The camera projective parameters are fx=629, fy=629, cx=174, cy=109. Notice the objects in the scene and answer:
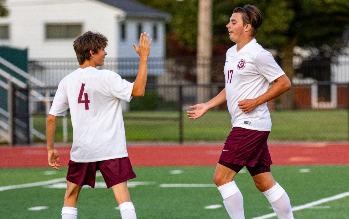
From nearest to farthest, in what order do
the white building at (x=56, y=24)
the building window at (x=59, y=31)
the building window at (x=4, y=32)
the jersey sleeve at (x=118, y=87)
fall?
the jersey sleeve at (x=118, y=87), the white building at (x=56, y=24), the building window at (x=59, y=31), the building window at (x=4, y=32)

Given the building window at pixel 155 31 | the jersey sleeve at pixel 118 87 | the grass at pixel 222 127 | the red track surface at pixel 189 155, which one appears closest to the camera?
the jersey sleeve at pixel 118 87

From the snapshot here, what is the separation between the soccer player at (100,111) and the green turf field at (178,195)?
83.0 inches

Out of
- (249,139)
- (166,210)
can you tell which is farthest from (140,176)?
(249,139)

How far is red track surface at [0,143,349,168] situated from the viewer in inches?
472

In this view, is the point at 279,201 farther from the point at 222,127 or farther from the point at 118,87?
the point at 222,127

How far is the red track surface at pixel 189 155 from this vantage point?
1200cm

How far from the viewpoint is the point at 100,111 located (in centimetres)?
474

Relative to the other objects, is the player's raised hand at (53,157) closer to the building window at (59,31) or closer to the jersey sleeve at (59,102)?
the jersey sleeve at (59,102)

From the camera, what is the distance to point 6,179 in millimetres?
10266

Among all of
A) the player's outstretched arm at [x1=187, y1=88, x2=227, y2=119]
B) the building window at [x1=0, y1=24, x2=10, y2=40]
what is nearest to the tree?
the building window at [x1=0, y1=24, x2=10, y2=40]

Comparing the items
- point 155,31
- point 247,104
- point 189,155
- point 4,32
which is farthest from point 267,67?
point 155,31

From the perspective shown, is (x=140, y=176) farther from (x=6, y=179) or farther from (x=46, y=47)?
(x=46, y=47)

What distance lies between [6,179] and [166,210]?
4.09m

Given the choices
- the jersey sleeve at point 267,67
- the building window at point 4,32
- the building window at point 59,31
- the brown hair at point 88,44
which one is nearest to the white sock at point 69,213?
the brown hair at point 88,44
